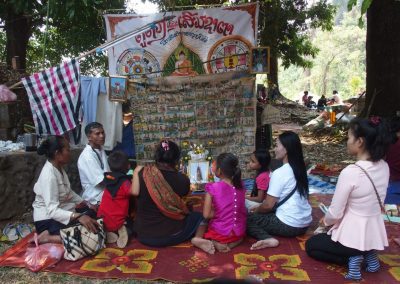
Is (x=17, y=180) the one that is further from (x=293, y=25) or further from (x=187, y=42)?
(x=293, y=25)

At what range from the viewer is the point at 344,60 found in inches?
1998

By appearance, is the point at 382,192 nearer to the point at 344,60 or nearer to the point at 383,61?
the point at 383,61

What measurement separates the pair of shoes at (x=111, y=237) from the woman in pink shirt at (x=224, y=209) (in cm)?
88

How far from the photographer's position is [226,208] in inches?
149

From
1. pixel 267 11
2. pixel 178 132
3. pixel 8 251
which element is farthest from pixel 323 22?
pixel 8 251

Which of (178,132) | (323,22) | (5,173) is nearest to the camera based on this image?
(5,173)

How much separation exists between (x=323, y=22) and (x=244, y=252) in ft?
60.2

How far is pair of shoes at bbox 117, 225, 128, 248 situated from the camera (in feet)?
13.1

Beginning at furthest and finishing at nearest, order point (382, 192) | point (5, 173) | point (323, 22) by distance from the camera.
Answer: point (323, 22) < point (5, 173) < point (382, 192)

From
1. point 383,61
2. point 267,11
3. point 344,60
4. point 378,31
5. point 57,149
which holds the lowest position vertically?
point 57,149

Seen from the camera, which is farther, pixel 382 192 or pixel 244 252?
pixel 244 252

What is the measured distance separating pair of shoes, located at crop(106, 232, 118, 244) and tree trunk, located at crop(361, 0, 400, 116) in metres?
7.57

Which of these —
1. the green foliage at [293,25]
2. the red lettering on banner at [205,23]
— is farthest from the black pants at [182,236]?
the green foliage at [293,25]

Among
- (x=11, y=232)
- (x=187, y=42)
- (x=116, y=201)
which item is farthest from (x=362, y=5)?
(x=11, y=232)
